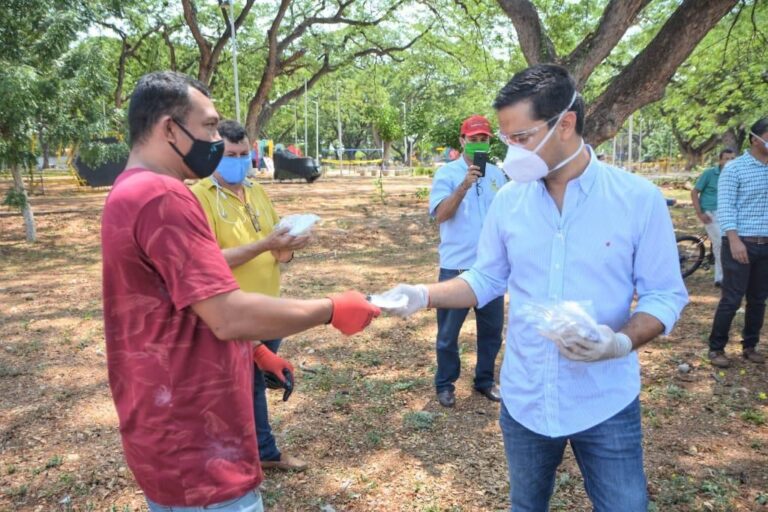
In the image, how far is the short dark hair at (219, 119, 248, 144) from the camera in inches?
119

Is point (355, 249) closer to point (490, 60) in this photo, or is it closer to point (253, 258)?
point (490, 60)

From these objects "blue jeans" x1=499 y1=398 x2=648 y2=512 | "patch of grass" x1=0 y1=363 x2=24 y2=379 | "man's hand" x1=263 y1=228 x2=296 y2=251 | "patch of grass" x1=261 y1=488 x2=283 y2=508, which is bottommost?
"patch of grass" x1=261 y1=488 x2=283 y2=508

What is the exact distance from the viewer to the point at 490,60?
12.9 meters

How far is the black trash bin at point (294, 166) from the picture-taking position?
81.7 ft

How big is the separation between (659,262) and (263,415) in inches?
88.7

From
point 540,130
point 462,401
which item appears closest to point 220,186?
point 540,130

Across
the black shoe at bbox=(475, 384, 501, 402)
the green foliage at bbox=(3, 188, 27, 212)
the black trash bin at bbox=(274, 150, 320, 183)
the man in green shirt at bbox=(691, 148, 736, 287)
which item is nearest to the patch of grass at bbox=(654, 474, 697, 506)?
the black shoe at bbox=(475, 384, 501, 402)

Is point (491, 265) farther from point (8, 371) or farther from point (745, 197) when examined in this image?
point (8, 371)

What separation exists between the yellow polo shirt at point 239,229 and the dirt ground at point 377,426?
4.06ft

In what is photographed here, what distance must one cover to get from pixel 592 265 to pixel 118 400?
4.76 feet

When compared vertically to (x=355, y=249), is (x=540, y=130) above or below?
above

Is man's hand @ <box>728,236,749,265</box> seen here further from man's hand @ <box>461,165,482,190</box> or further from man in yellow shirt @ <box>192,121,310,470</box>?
man in yellow shirt @ <box>192,121,310,470</box>

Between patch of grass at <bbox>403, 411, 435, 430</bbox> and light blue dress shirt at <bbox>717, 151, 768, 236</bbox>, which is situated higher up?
light blue dress shirt at <bbox>717, 151, 768, 236</bbox>

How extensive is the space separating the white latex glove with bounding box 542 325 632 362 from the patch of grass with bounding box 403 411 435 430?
242 cm
